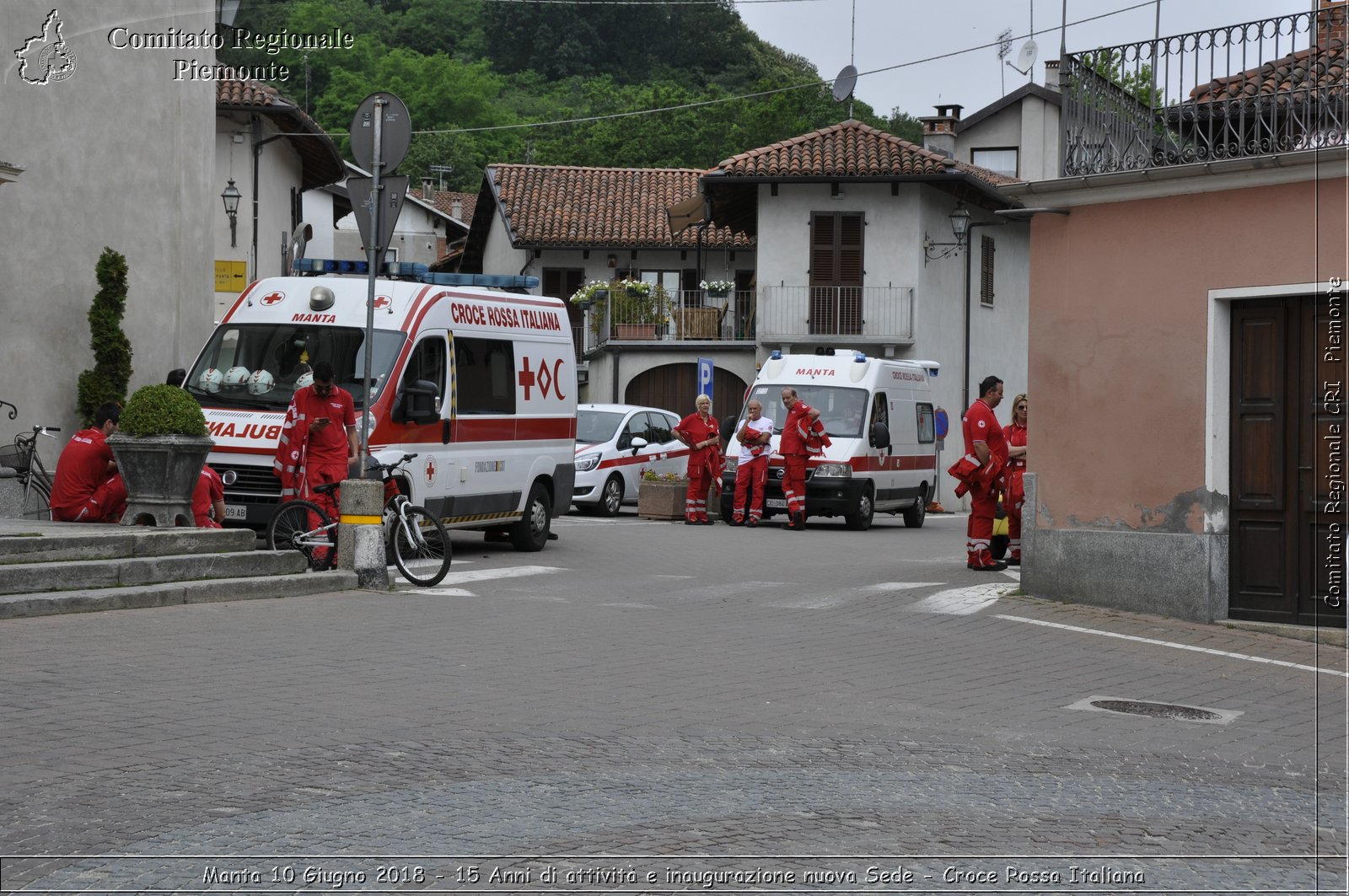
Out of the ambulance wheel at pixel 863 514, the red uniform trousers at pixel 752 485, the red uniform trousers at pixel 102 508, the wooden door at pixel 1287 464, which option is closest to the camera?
the wooden door at pixel 1287 464

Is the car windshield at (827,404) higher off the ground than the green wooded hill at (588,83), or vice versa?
the green wooded hill at (588,83)

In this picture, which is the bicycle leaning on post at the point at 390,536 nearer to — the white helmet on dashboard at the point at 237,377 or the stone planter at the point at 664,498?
the white helmet on dashboard at the point at 237,377

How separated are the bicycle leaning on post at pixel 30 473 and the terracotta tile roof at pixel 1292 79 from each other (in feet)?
36.8

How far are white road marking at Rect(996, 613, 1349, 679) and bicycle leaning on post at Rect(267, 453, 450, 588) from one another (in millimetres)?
4637

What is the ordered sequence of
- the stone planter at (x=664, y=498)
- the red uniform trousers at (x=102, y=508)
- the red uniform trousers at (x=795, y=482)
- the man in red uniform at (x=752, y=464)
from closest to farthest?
the red uniform trousers at (x=102, y=508) → the red uniform trousers at (x=795, y=482) → the man in red uniform at (x=752, y=464) → the stone planter at (x=664, y=498)

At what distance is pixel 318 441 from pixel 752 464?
10874 millimetres

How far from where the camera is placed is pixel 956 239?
39875 mm

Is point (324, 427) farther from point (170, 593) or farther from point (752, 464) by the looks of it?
point (752, 464)

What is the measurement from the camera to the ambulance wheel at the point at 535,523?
57.0ft

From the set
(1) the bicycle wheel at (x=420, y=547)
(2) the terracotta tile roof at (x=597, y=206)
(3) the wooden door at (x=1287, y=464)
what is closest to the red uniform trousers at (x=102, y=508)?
(1) the bicycle wheel at (x=420, y=547)

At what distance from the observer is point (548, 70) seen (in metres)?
72.2

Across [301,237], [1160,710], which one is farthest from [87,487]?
[301,237]

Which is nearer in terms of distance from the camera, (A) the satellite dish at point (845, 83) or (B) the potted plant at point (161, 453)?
(B) the potted plant at point (161, 453)

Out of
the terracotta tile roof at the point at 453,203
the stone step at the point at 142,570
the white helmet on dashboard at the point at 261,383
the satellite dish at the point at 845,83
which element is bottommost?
the stone step at the point at 142,570
